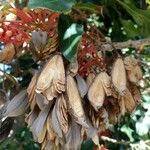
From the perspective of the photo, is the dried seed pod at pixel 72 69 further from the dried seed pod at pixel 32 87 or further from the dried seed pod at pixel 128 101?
the dried seed pod at pixel 128 101

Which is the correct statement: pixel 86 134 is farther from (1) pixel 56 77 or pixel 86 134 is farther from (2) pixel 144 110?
(2) pixel 144 110

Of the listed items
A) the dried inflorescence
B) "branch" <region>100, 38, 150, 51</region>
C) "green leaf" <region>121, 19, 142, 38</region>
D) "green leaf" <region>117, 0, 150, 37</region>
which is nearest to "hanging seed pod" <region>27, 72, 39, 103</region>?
the dried inflorescence

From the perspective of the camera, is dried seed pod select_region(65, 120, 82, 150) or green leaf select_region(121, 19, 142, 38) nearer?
dried seed pod select_region(65, 120, 82, 150)

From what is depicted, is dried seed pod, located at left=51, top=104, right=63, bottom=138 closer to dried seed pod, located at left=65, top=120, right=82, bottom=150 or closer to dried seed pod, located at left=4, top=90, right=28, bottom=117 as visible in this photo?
dried seed pod, located at left=65, top=120, right=82, bottom=150

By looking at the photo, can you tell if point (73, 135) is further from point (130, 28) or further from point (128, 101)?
point (130, 28)

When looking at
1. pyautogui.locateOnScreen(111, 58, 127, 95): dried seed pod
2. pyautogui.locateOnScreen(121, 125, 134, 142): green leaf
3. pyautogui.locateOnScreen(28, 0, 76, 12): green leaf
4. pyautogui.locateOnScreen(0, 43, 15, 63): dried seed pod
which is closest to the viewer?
pyautogui.locateOnScreen(28, 0, 76, 12): green leaf

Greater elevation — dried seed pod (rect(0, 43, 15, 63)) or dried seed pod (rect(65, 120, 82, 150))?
dried seed pod (rect(0, 43, 15, 63))
